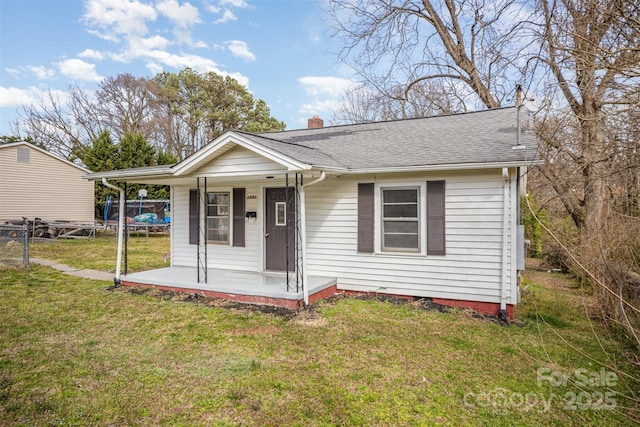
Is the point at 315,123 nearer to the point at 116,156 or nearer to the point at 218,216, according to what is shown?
the point at 218,216

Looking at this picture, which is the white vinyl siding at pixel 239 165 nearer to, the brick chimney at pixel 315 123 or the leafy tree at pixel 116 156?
the brick chimney at pixel 315 123

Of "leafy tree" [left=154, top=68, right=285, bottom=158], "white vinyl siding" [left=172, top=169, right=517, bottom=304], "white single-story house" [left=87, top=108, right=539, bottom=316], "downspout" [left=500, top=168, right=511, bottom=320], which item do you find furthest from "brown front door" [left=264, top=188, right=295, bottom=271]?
"leafy tree" [left=154, top=68, right=285, bottom=158]

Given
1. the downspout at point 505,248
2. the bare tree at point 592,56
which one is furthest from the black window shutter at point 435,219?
the bare tree at point 592,56

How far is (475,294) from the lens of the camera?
6.38 meters

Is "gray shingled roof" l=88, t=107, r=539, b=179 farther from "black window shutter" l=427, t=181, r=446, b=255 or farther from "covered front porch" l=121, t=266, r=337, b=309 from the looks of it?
"covered front porch" l=121, t=266, r=337, b=309

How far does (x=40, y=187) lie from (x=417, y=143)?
1981 cm

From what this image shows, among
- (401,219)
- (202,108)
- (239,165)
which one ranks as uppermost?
(202,108)

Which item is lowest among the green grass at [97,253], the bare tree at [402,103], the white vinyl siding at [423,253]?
the green grass at [97,253]

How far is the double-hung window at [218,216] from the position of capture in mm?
8773

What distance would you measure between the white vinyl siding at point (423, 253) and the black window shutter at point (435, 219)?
0.10 m

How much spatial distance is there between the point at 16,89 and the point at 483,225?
35305 mm

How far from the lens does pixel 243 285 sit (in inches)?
277

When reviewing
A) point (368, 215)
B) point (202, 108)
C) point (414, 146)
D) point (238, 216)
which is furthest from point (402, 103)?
point (202, 108)

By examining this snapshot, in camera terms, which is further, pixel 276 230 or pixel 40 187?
pixel 40 187
